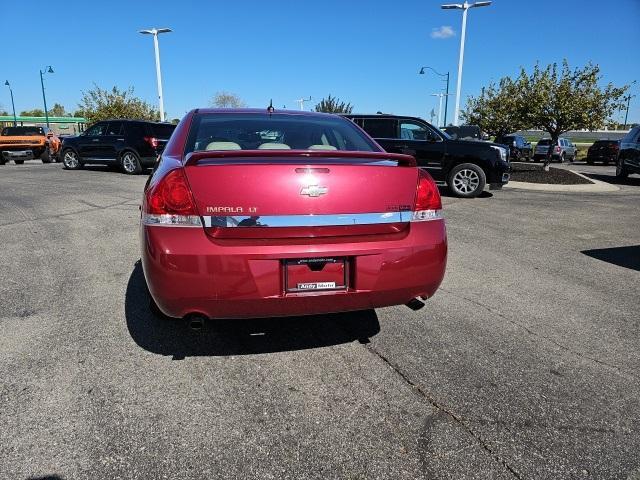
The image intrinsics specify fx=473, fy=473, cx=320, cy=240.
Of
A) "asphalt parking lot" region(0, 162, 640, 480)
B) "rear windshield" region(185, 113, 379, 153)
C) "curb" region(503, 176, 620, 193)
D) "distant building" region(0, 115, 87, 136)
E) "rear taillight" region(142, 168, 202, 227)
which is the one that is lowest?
"curb" region(503, 176, 620, 193)

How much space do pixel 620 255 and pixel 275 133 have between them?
469 cm

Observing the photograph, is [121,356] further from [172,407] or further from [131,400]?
[172,407]

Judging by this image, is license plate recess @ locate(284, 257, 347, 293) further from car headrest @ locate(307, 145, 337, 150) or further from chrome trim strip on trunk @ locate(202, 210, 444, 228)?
car headrest @ locate(307, 145, 337, 150)

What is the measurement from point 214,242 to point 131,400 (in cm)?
96

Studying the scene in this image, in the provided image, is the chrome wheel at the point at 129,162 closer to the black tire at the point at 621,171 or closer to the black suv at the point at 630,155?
the black suv at the point at 630,155

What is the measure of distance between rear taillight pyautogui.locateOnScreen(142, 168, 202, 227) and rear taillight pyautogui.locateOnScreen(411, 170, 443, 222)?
1261 millimetres

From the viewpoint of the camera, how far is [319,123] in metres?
3.85

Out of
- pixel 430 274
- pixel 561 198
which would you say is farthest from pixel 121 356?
pixel 561 198

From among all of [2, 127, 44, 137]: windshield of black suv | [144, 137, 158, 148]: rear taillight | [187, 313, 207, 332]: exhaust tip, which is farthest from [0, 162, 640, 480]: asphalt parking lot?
[2, 127, 44, 137]: windshield of black suv

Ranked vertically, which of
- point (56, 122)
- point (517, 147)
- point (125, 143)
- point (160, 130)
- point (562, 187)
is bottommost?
point (562, 187)

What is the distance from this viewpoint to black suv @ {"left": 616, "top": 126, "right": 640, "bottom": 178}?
15195 mm

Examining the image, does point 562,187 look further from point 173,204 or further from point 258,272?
point 173,204

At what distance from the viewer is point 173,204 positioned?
8.29 ft

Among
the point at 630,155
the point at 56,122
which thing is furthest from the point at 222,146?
the point at 56,122
